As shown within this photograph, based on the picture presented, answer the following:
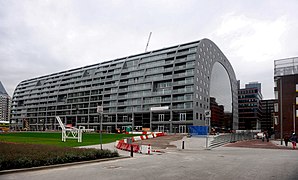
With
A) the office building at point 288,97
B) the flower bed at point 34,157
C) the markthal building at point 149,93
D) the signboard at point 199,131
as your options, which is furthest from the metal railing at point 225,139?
the markthal building at point 149,93

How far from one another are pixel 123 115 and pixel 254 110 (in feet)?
266

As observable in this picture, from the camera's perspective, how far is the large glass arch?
97.7 m

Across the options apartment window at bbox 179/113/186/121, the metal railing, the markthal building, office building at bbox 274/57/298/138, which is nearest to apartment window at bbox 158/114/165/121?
the markthal building

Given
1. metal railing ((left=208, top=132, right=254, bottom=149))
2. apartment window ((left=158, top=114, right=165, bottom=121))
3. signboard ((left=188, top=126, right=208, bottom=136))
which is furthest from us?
apartment window ((left=158, top=114, right=165, bottom=121))

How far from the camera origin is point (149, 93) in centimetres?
9212

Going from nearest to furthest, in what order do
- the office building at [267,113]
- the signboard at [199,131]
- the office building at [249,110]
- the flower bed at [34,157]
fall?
the flower bed at [34,157]
the signboard at [199,131]
the office building at [249,110]
the office building at [267,113]

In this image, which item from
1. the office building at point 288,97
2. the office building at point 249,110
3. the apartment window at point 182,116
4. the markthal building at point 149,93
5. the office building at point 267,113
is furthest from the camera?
the office building at point 267,113

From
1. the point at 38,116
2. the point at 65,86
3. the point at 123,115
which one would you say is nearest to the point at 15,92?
the point at 38,116

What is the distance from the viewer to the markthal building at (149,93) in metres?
85.2

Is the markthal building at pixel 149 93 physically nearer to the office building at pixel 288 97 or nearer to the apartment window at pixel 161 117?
the apartment window at pixel 161 117

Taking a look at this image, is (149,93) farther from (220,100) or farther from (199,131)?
(199,131)

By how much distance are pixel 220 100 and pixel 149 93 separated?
30082mm

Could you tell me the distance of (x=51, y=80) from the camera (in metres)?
133

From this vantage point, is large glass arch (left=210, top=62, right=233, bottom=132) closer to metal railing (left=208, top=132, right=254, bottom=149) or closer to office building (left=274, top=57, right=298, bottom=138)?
office building (left=274, top=57, right=298, bottom=138)
